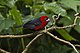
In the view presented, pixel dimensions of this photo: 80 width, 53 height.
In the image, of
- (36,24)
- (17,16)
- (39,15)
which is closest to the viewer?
(36,24)

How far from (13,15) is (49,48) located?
1.74ft

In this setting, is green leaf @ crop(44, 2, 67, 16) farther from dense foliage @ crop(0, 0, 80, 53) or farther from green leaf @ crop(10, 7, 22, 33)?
green leaf @ crop(10, 7, 22, 33)

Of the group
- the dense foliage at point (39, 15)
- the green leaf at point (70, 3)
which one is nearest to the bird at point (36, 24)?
the dense foliage at point (39, 15)

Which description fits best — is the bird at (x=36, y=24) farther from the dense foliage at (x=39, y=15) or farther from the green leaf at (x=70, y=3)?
the green leaf at (x=70, y=3)

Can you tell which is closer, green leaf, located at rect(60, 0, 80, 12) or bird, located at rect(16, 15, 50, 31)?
bird, located at rect(16, 15, 50, 31)

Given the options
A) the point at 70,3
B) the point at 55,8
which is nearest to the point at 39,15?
the point at 55,8

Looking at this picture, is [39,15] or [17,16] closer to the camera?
[17,16]

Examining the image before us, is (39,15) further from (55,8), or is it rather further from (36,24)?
(36,24)

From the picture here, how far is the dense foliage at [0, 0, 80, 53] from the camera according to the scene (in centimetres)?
208

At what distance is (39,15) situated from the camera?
2154 mm

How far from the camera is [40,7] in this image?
2178 mm

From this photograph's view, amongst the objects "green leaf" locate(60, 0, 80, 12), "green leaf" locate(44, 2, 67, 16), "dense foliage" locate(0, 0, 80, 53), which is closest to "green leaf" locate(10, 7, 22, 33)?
"dense foliage" locate(0, 0, 80, 53)

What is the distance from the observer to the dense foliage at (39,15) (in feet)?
6.84

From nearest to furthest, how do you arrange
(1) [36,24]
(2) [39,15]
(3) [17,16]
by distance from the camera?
(1) [36,24], (3) [17,16], (2) [39,15]
